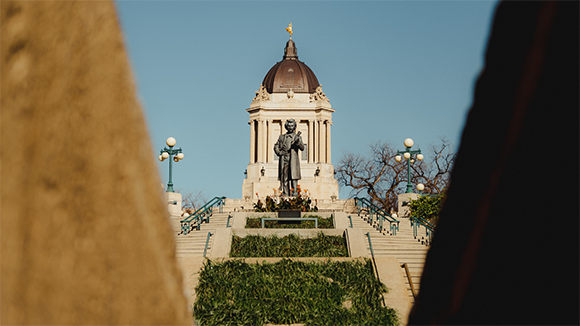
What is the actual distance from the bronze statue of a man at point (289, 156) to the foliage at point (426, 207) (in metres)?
8.25

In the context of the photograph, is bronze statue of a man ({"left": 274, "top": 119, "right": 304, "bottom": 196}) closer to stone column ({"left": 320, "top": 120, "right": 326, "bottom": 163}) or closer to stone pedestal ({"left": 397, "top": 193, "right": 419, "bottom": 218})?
stone pedestal ({"left": 397, "top": 193, "right": 419, "bottom": 218})

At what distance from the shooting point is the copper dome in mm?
63656

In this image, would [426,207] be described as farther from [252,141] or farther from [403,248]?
[252,141]

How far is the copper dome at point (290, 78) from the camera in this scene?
63.7 meters

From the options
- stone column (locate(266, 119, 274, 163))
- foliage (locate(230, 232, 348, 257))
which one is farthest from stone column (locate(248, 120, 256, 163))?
foliage (locate(230, 232, 348, 257))

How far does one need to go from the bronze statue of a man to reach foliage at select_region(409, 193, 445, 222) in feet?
27.1

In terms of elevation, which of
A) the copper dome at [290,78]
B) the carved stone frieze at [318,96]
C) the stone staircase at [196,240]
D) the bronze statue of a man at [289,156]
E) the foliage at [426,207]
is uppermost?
the copper dome at [290,78]

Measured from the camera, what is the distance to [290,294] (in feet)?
40.0

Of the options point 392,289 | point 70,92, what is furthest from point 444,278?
point 392,289

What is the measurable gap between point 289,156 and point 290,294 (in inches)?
632

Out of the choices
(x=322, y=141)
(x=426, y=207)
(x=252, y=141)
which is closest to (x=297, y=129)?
(x=322, y=141)

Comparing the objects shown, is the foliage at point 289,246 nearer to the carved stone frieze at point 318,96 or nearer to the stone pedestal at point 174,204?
the stone pedestal at point 174,204

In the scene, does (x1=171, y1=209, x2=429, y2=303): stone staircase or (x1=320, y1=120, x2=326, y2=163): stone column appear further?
(x1=320, y1=120, x2=326, y2=163): stone column

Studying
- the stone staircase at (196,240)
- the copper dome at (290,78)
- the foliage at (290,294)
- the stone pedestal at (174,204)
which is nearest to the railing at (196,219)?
the stone staircase at (196,240)
